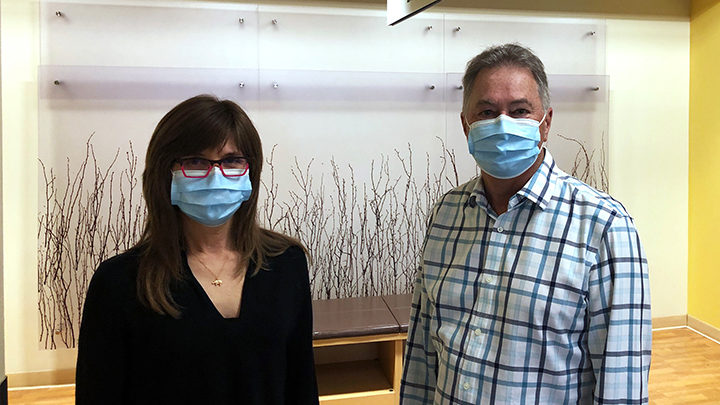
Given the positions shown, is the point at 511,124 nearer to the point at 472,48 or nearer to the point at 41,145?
the point at 472,48

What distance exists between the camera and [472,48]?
15.0 feet

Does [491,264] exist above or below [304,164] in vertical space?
below

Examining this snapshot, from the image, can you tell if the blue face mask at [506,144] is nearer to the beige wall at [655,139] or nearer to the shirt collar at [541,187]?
the shirt collar at [541,187]

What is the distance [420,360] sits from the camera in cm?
172

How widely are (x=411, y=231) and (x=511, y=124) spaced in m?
3.05

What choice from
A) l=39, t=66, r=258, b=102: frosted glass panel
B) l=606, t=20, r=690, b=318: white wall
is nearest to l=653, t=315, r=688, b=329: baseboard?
l=606, t=20, r=690, b=318: white wall

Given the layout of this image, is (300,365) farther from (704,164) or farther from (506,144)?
(704,164)

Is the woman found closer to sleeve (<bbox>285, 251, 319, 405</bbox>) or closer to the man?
sleeve (<bbox>285, 251, 319, 405</bbox>)

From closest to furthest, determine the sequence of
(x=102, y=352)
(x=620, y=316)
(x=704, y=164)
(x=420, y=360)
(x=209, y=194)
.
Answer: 1. (x=620, y=316)
2. (x=102, y=352)
3. (x=209, y=194)
4. (x=420, y=360)
5. (x=704, y=164)

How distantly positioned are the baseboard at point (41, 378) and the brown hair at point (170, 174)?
10.3ft

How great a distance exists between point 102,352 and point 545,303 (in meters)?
1.15

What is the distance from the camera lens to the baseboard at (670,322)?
5.16m

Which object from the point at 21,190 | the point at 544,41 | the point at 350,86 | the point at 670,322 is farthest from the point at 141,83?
the point at 670,322

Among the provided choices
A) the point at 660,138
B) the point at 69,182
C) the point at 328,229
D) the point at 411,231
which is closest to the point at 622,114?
the point at 660,138
